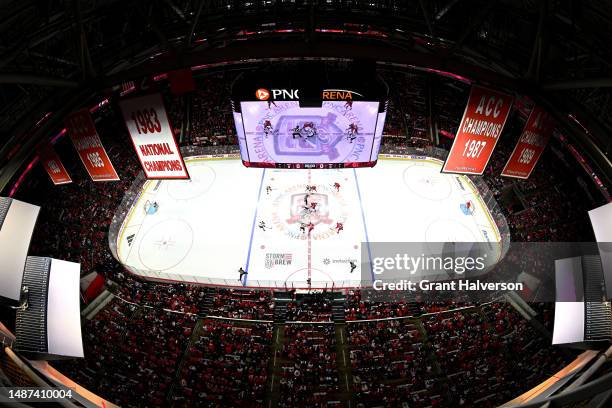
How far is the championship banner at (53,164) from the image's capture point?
13.3 m

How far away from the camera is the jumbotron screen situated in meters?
10.1

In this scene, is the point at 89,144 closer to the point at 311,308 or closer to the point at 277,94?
the point at 277,94

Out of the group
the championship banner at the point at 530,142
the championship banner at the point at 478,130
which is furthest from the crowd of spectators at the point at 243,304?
the championship banner at the point at 530,142

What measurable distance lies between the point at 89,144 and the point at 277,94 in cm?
529

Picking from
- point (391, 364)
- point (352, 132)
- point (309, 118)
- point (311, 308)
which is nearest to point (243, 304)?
point (311, 308)

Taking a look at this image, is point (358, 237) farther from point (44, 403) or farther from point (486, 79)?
point (44, 403)

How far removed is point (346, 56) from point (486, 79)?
3.18 meters

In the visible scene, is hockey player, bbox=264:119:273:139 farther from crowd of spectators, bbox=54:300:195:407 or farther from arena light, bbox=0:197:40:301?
crowd of spectators, bbox=54:300:195:407

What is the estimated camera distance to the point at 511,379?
1351cm

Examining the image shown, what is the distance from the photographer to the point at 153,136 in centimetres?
1011

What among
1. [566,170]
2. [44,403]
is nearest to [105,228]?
[44,403]

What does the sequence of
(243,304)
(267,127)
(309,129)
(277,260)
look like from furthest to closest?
1. (277,260)
2. (243,304)
3. (309,129)
4. (267,127)

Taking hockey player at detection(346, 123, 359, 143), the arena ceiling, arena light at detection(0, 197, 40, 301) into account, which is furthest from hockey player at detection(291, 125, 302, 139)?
arena light at detection(0, 197, 40, 301)

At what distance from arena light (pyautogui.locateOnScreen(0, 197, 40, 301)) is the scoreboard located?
5.79 m
